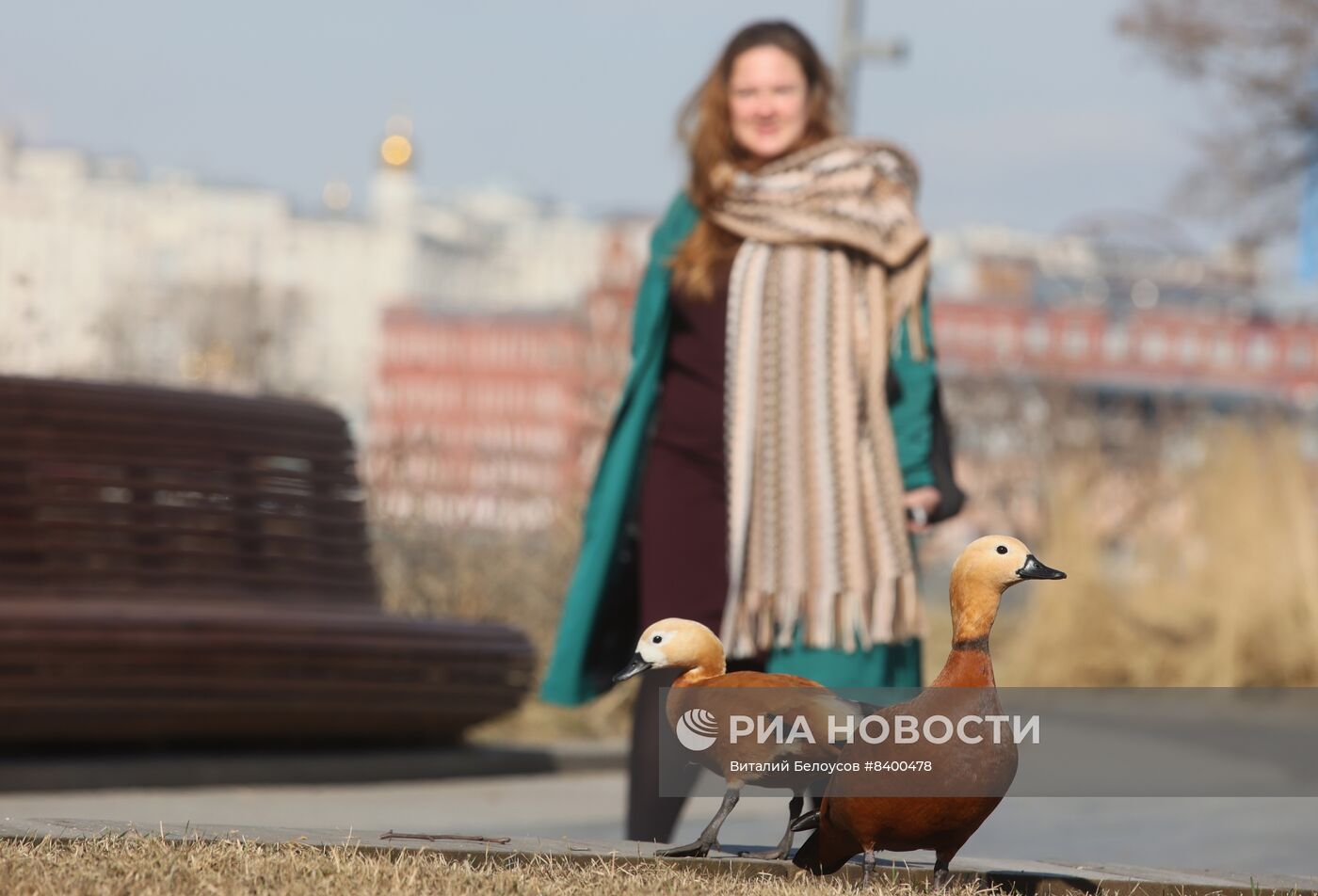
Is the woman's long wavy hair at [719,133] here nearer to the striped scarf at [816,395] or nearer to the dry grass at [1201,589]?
the striped scarf at [816,395]

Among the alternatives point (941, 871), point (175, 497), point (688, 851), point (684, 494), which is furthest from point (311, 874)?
point (175, 497)

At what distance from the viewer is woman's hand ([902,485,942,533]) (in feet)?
13.2

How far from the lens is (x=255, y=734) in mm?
5680

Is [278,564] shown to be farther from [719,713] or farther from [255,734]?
[719,713]

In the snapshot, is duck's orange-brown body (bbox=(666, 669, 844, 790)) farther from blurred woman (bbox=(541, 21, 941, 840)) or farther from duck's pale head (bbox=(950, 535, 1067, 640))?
blurred woman (bbox=(541, 21, 941, 840))

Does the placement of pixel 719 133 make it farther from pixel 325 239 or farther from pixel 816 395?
pixel 325 239

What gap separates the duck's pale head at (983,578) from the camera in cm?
231

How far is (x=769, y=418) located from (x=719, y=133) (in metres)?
0.58

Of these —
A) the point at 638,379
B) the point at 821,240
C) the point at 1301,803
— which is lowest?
the point at 1301,803

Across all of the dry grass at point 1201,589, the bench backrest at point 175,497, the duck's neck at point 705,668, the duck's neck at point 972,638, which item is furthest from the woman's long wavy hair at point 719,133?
the dry grass at point 1201,589

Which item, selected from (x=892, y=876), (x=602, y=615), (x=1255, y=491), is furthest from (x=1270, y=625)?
(x=892, y=876)

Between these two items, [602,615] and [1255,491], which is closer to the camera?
[602,615]

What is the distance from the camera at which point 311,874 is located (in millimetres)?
2607

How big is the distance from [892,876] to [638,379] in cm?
161
